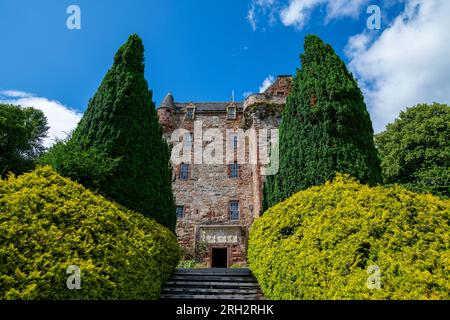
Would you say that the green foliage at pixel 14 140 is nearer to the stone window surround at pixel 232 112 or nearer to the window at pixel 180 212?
the window at pixel 180 212

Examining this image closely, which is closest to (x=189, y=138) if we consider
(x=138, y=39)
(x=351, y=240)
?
(x=138, y=39)

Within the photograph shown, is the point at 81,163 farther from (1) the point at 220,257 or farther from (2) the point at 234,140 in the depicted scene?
(2) the point at 234,140

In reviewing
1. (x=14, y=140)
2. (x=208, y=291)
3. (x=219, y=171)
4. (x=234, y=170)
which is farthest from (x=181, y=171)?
(x=208, y=291)

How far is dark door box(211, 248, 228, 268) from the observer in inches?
706

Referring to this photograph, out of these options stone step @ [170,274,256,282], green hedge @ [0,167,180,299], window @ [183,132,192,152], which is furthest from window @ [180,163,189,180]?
green hedge @ [0,167,180,299]

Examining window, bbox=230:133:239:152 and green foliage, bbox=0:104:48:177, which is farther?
window, bbox=230:133:239:152

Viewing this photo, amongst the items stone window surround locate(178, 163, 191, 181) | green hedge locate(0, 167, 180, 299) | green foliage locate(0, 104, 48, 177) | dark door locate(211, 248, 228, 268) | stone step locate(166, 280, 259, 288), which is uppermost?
green foliage locate(0, 104, 48, 177)

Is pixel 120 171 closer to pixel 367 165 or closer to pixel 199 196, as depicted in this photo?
pixel 367 165

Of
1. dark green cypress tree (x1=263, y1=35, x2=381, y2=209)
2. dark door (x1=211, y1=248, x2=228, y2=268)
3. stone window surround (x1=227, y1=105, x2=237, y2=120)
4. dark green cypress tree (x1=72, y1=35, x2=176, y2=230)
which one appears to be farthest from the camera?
stone window surround (x1=227, y1=105, x2=237, y2=120)

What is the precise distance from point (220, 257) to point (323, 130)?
13262 mm

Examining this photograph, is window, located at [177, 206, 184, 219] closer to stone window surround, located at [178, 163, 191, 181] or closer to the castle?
the castle

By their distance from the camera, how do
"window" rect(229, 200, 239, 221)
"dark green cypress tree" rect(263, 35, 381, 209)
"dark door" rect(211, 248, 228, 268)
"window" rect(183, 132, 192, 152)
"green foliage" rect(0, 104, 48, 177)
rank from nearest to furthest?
"dark green cypress tree" rect(263, 35, 381, 209) < "dark door" rect(211, 248, 228, 268) < "window" rect(229, 200, 239, 221) < "green foliage" rect(0, 104, 48, 177) < "window" rect(183, 132, 192, 152)

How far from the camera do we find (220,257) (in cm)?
1812

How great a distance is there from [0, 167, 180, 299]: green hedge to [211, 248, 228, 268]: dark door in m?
12.4
